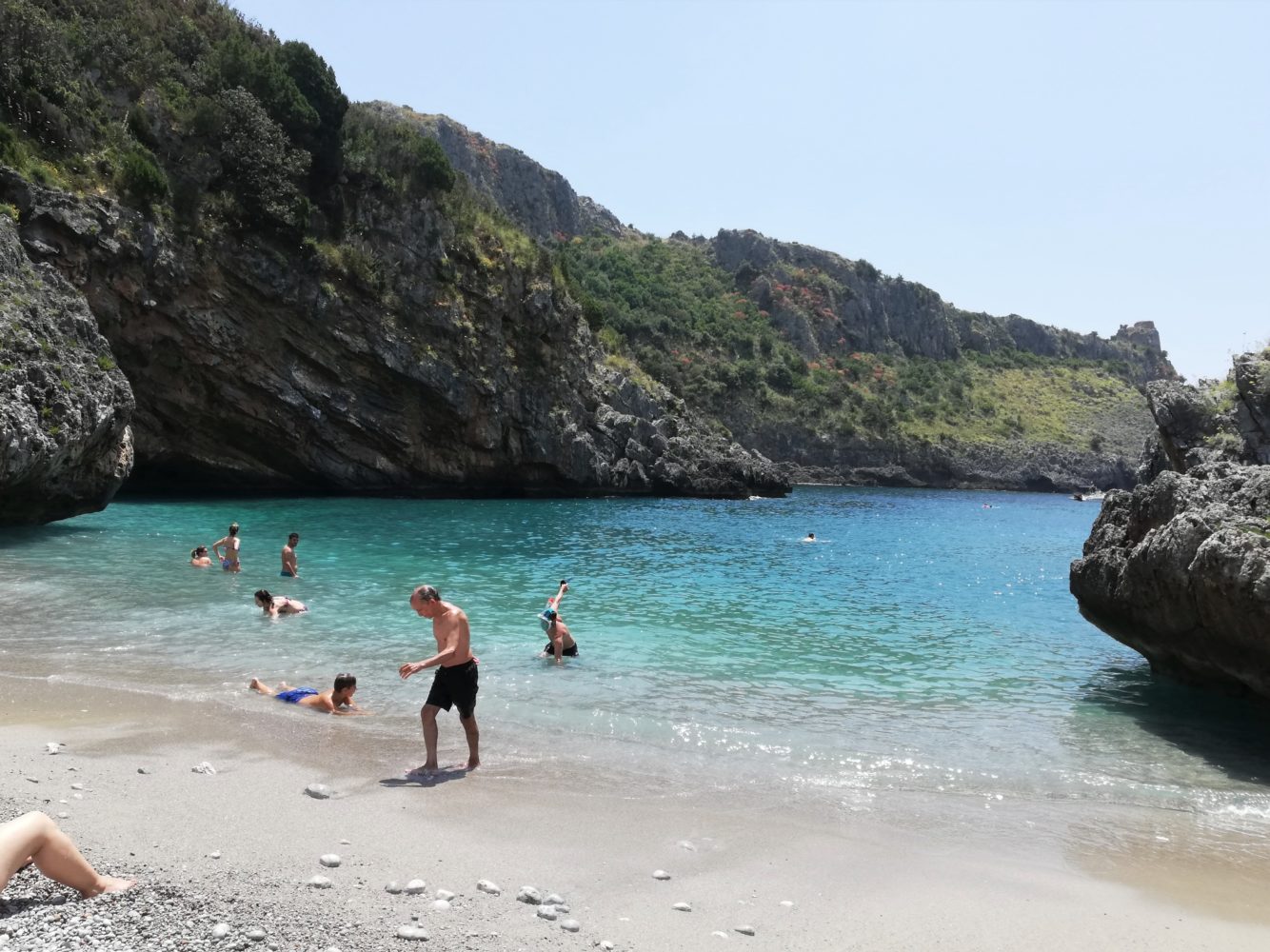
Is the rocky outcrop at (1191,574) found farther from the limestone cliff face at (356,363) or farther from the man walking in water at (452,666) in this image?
the limestone cliff face at (356,363)

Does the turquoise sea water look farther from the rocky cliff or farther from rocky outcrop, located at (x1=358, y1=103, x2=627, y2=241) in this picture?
→ rocky outcrop, located at (x1=358, y1=103, x2=627, y2=241)

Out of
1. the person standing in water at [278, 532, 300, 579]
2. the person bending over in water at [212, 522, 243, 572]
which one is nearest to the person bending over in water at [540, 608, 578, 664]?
the person standing in water at [278, 532, 300, 579]

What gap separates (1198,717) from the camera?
36.0 feet

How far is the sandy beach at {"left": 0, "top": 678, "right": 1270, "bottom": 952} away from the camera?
475cm

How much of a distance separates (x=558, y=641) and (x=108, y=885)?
27.2 ft

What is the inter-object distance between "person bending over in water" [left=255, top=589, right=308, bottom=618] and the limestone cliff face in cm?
A: 2135

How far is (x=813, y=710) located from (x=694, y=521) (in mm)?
29946

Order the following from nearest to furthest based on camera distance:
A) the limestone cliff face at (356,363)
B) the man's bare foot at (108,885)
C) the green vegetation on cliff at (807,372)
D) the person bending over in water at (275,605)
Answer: the man's bare foot at (108,885), the person bending over in water at (275,605), the limestone cliff face at (356,363), the green vegetation on cliff at (807,372)

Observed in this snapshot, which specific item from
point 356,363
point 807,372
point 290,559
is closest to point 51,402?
point 290,559

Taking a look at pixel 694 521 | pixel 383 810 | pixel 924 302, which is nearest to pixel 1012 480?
pixel 924 302

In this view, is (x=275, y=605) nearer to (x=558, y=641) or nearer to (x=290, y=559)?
(x=290, y=559)

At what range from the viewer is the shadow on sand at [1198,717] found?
946 cm

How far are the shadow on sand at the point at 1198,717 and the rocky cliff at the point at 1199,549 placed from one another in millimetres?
339

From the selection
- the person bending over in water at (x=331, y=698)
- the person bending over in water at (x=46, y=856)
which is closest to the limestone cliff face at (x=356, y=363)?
the person bending over in water at (x=331, y=698)
